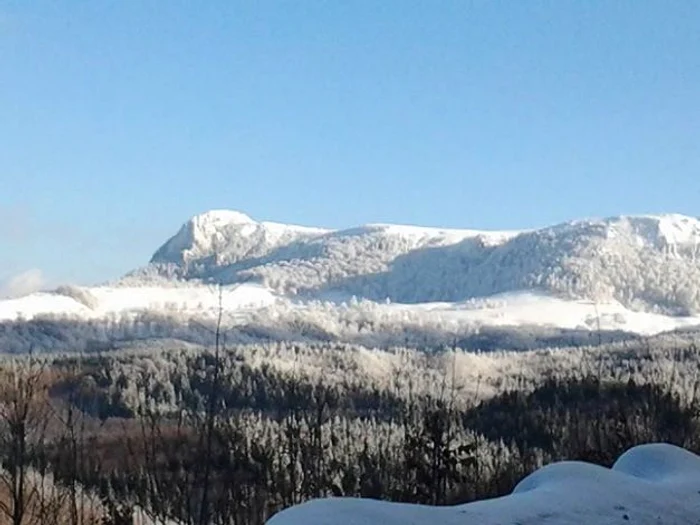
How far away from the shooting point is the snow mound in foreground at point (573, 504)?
156 inches

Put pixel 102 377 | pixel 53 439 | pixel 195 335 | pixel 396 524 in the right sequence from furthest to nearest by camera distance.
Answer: pixel 195 335, pixel 102 377, pixel 53 439, pixel 396 524

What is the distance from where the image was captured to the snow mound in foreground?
3969mm

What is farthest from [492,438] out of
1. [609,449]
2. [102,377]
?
[102,377]

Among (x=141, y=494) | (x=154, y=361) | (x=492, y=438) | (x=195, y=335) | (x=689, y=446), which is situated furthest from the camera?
(x=195, y=335)

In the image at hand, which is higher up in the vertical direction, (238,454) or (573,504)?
(573,504)

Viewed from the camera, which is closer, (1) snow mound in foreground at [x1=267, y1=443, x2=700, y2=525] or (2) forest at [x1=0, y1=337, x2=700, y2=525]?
(1) snow mound in foreground at [x1=267, y1=443, x2=700, y2=525]

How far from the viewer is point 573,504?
4.72 metres

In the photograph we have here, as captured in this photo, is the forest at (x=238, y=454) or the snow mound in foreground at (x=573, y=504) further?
the forest at (x=238, y=454)

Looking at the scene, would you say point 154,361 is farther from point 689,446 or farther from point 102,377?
point 689,446

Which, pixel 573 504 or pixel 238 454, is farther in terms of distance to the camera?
pixel 238 454

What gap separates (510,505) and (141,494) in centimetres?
465

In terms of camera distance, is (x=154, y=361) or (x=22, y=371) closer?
(x=22, y=371)

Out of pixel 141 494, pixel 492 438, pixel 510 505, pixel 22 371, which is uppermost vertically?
pixel 22 371

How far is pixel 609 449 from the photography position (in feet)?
32.9
